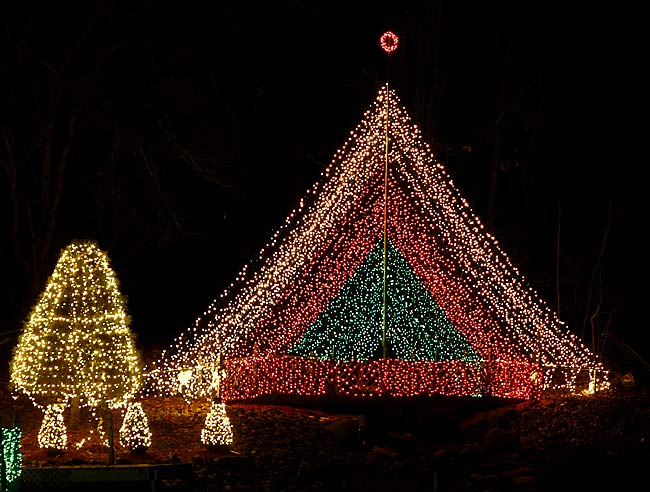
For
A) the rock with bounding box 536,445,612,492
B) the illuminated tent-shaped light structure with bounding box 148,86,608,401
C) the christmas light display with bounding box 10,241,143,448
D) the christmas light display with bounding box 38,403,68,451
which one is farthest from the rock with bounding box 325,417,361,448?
the rock with bounding box 536,445,612,492

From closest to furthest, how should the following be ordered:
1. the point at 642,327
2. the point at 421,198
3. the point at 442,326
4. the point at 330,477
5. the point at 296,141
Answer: the point at 330,477 → the point at 421,198 → the point at 442,326 → the point at 642,327 → the point at 296,141

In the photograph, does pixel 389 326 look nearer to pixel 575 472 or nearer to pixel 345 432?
pixel 345 432

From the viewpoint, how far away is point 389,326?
1697 cm

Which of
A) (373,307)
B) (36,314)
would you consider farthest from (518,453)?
(36,314)

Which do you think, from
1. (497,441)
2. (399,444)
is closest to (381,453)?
(399,444)

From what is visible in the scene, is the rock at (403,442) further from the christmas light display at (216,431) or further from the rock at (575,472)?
the rock at (575,472)

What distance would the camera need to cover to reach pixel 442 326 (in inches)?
672

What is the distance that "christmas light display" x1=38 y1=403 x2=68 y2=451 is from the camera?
11742 mm

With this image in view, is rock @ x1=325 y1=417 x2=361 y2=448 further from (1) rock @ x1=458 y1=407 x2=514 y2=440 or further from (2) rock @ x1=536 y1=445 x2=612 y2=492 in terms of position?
(2) rock @ x1=536 y1=445 x2=612 y2=492

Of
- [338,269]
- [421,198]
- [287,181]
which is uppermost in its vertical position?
[287,181]

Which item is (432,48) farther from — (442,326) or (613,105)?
(442,326)

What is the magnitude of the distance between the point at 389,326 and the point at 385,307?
157 centimetres

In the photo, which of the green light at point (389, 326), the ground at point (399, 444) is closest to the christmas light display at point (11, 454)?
the ground at point (399, 444)

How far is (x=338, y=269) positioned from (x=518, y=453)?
13.8ft
